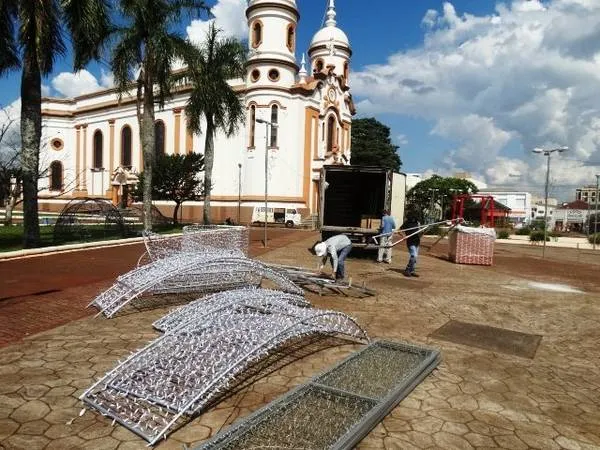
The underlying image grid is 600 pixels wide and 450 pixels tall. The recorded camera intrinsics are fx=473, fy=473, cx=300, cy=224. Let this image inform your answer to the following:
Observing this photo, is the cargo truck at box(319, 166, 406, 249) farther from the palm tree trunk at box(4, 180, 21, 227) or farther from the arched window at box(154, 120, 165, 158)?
the arched window at box(154, 120, 165, 158)

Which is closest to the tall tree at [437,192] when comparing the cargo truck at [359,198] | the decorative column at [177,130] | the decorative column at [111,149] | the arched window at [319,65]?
the arched window at [319,65]

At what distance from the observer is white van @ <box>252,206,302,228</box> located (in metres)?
36.4


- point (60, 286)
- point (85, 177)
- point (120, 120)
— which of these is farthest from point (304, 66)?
point (60, 286)

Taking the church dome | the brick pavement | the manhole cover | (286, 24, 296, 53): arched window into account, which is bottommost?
the manhole cover

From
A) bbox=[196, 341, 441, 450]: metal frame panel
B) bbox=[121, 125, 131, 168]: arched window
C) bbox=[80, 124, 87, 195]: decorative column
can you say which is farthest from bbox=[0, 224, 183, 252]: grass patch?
bbox=[80, 124, 87, 195]: decorative column

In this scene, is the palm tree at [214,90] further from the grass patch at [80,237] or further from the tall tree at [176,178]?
the tall tree at [176,178]

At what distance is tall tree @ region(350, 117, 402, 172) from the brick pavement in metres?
47.4

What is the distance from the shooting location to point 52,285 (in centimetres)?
948

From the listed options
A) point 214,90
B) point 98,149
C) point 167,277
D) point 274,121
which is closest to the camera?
point 167,277

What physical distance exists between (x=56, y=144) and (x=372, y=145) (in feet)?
124

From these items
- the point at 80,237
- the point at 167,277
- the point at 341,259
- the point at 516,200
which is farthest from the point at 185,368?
the point at 516,200

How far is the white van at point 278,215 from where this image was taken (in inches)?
1432

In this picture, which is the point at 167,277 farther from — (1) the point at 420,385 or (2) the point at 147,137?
(2) the point at 147,137

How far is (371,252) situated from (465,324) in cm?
905
